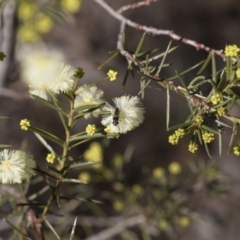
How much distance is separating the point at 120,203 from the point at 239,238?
5.17ft

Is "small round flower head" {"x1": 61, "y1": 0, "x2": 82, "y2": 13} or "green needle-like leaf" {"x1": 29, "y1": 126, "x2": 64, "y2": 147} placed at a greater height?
"small round flower head" {"x1": 61, "y1": 0, "x2": 82, "y2": 13}

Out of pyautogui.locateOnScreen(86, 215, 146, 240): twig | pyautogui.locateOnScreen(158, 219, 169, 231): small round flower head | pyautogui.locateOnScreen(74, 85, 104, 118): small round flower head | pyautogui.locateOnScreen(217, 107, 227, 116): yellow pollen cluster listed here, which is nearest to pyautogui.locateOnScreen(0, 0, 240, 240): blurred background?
pyautogui.locateOnScreen(86, 215, 146, 240): twig

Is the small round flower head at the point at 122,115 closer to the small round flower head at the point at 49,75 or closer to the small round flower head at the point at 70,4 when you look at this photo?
the small round flower head at the point at 49,75

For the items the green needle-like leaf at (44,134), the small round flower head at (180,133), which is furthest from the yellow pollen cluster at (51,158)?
the small round flower head at (180,133)

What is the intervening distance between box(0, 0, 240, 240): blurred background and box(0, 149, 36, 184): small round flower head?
1.80 meters

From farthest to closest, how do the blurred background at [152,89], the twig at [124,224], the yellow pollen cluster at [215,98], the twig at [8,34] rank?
the blurred background at [152,89], the twig at [124,224], the twig at [8,34], the yellow pollen cluster at [215,98]

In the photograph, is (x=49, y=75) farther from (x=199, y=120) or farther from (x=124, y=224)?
(x=124, y=224)

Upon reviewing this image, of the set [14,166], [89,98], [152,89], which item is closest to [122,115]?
[89,98]

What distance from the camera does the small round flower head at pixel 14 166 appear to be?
0.64 m

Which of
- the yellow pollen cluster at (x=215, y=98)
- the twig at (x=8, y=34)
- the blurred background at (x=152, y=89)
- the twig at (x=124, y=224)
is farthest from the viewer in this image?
the blurred background at (x=152, y=89)

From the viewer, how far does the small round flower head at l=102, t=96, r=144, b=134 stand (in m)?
0.68

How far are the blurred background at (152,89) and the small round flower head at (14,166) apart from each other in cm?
180

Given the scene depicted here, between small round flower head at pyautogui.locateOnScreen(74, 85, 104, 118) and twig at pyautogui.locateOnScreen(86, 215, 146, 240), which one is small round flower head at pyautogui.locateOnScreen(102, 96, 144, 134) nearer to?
small round flower head at pyautogui.locateOnScreen(74, 85, 104, 118)

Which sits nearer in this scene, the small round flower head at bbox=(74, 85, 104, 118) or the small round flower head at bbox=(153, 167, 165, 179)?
the small round flower head at bbox=(74, 85, 104, 118)
